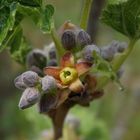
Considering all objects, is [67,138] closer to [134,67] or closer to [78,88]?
[78,88]

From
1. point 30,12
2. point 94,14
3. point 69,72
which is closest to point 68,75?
point 69,72

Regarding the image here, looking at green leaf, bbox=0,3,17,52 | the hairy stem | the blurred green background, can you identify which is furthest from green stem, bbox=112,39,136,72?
the blurred green background

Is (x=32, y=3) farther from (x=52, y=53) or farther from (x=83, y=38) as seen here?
(x=52, y=53)

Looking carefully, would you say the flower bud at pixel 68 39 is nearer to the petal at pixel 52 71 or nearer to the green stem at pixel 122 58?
the petal at pixel 52 71

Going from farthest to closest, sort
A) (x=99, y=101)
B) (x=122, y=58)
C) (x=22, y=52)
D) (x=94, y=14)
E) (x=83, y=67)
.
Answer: (x=99, y=101) < (x=94, y=14) < (x=22, y=52) < (x=122, y=58) < (x=83, y=67)

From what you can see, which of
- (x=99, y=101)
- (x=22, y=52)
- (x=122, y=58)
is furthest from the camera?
(x=99, y=101)

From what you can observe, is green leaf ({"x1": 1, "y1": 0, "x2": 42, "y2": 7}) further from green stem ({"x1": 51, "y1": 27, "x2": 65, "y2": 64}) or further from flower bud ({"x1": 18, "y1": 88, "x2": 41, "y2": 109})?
flower bud ({"x1": 18, "y1": 88, "x2": 41, "y2": 109})

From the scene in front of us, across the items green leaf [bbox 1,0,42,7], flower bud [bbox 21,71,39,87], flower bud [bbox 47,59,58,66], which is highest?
green leaf [bbox 1,0,42,7]
